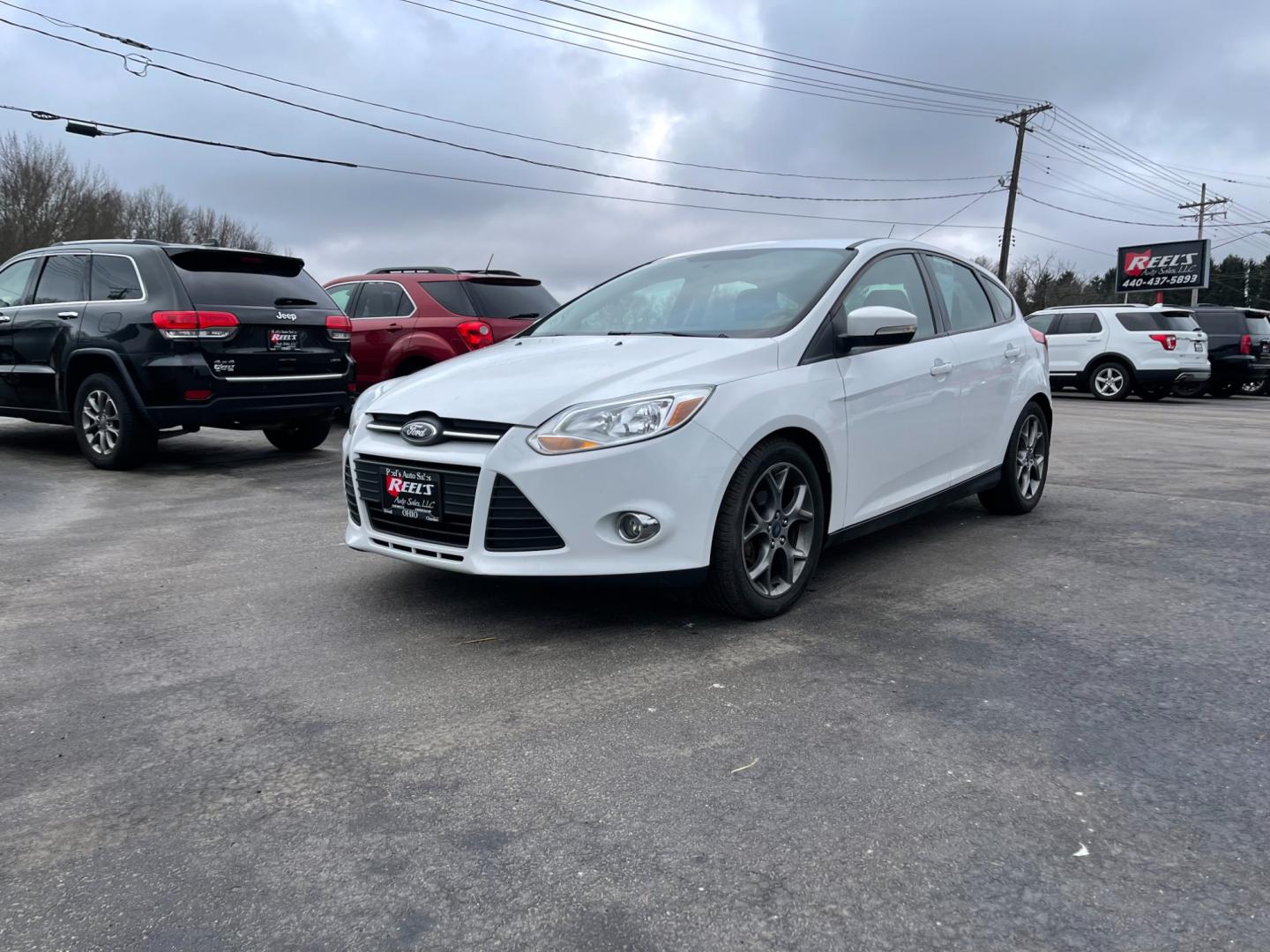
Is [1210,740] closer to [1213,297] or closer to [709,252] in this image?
[709,252]

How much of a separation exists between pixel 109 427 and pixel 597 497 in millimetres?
6043

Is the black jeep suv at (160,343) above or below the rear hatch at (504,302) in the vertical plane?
below

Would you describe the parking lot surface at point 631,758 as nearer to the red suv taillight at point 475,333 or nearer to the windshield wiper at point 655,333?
the windshield wiper at point 655,333

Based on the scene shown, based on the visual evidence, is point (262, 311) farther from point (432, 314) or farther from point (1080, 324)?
point (1080, 324)

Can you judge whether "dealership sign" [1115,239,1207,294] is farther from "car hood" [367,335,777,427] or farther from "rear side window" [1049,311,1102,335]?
"car hood" [367,335,777,427]

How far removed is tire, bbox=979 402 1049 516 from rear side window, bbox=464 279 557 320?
5.24m

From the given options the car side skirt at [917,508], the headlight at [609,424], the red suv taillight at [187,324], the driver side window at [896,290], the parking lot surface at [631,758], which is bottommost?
the parking lot surface at [631,758]

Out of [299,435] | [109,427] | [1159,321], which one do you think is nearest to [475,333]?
[299,435]

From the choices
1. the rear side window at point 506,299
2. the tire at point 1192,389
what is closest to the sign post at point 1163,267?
the tire at point 1192,389

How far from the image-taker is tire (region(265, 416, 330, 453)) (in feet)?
31.0

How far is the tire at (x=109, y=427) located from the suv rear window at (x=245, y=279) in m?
1.01

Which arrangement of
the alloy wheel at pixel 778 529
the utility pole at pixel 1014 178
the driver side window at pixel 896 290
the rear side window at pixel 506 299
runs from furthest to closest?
the utility pole at pixel 1014 178 < the rear side window at pixel 506 299 < the driver side window at pixel 896 290 < the alloy wheel at pixel 778 529

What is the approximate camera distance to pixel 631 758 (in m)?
2.88

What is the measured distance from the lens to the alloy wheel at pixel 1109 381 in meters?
19.4
